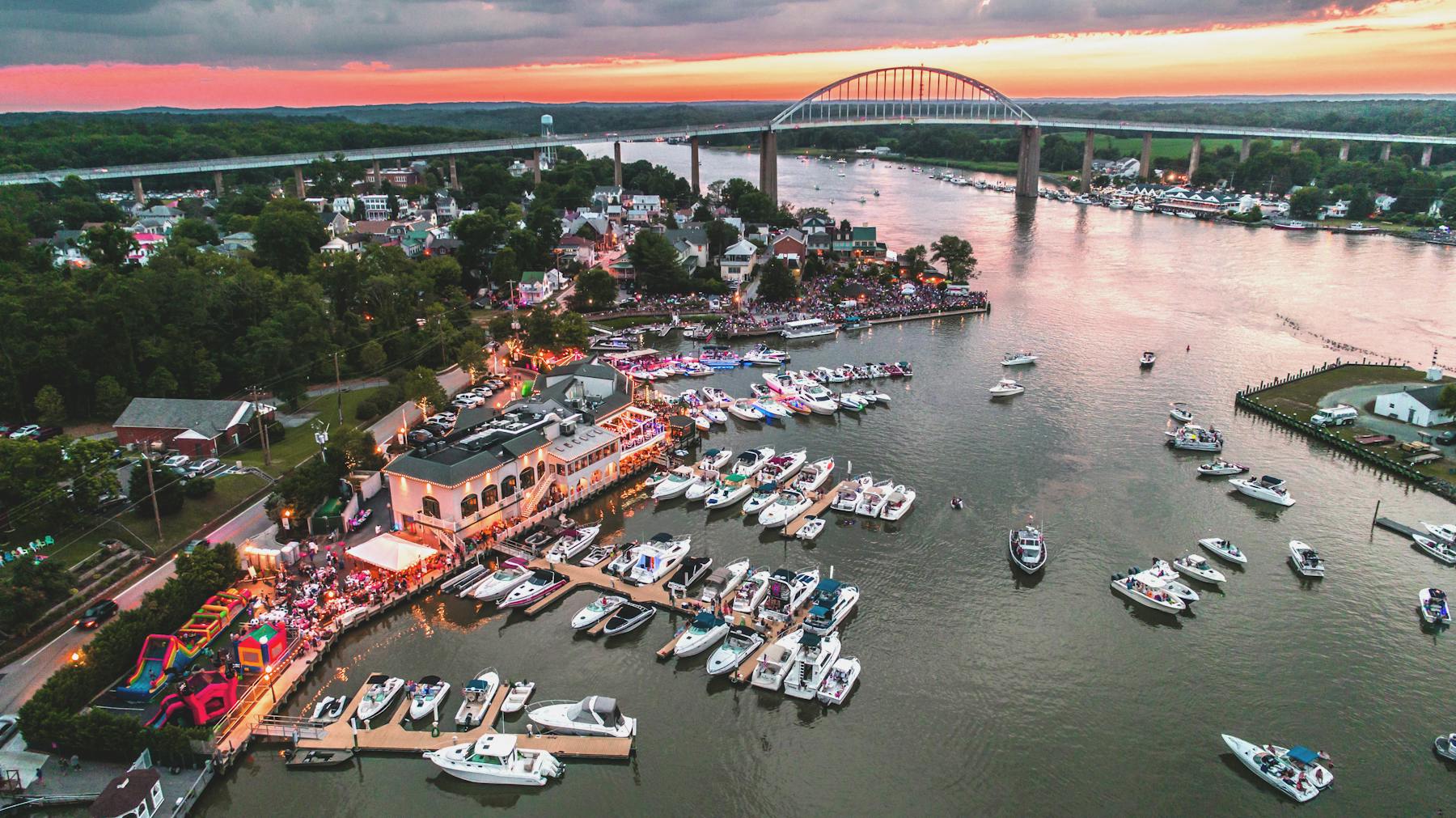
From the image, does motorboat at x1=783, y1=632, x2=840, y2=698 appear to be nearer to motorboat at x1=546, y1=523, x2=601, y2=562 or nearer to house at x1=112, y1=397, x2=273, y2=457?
motorboat at x1=546, y1=523, x2=601, y2=562

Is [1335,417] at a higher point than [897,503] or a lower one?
higher

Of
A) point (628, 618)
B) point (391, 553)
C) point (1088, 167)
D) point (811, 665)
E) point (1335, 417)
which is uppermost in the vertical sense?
point (1088, 167)

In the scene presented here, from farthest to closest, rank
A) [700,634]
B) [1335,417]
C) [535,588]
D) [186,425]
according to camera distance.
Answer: [1335,417] < [186,425] < [535,588] < [700,634]

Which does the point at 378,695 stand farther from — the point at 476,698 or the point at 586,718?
the point at 586,718

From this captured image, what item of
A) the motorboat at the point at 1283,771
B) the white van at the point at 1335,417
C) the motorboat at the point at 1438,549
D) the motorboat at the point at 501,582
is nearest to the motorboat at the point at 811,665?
the motorboat at the point at 501,582

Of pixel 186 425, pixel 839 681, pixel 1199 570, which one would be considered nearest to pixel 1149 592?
pixel 1199 570

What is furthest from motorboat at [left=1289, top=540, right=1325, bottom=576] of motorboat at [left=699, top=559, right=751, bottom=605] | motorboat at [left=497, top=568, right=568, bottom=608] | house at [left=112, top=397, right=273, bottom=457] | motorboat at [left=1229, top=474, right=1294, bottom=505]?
house at [left=112, top=397, right=273, bottom=457]

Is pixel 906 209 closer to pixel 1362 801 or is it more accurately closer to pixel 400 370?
pixel 400 370
